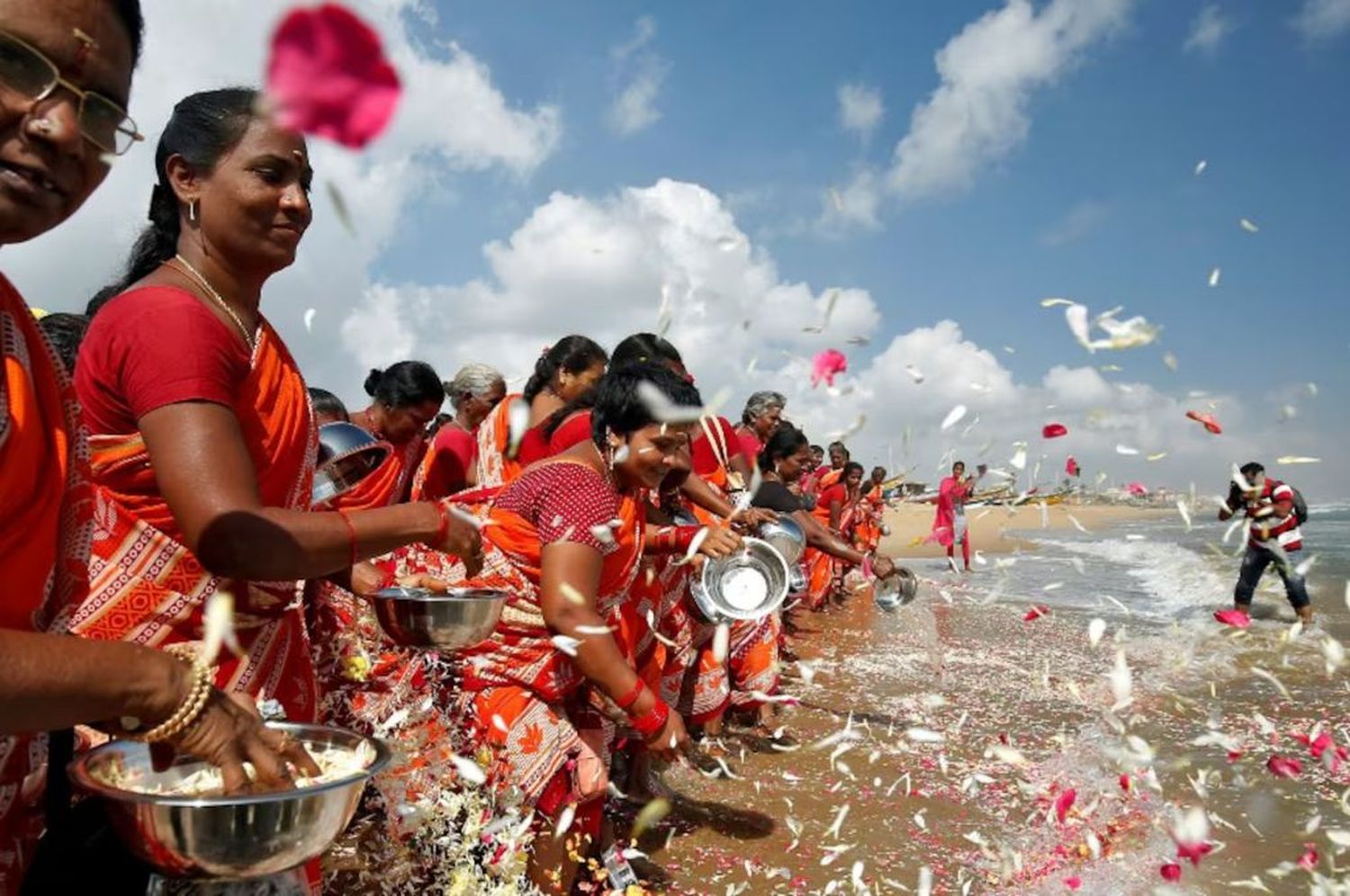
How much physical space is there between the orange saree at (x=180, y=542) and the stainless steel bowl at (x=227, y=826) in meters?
0.58

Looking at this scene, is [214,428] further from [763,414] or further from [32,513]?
[763,414]

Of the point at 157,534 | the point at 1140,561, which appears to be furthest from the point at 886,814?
the point at 1140,561

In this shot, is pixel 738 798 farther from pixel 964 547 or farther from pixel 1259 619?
pixel 964 547

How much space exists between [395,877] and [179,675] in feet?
7.92

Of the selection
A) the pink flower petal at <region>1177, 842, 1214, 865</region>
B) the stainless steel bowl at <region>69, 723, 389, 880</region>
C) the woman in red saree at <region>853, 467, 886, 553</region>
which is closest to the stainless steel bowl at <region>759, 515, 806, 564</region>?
the pink flower petal at <region>1177, 842, 1214, 865</region>

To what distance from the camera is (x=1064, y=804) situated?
5.43m

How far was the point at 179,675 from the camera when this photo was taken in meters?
1.38

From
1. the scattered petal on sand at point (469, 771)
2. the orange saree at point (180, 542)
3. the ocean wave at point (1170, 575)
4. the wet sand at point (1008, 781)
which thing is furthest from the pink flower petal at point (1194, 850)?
the ocean wave at point (1170, 575)

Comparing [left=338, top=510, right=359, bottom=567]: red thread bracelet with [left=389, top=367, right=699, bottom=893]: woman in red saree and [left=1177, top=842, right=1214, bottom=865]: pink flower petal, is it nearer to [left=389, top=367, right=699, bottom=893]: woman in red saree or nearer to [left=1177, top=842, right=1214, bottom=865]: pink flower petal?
[left=389, top=367, right=699, bottom=893]: woman in red saree

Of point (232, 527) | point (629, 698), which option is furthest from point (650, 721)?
point (232, 527)

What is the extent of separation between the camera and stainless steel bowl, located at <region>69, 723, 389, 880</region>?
A: 4.88 feet

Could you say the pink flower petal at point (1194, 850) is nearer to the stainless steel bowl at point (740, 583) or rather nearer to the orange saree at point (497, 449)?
the stainless steel bowl at point (740, 583)

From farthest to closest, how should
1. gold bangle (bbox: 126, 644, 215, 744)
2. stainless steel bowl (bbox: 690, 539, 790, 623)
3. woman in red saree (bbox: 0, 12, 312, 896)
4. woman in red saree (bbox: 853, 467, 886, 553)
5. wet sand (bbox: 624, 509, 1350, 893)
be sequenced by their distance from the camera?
1. woman in red saree (bbox: 853, 467, 886, 553)
2. stainless steel bowl (bbox: 690, 539, 790, 623)
3. wet sand (bbox: 624, 509, 1350, 893)
4. gold bangle (bbox: 126, 644, 215, 744)
5. woman in red saree (bbox: 0, 12, 312, 896)

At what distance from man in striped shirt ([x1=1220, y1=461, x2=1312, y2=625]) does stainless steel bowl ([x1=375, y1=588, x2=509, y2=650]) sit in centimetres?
1106
